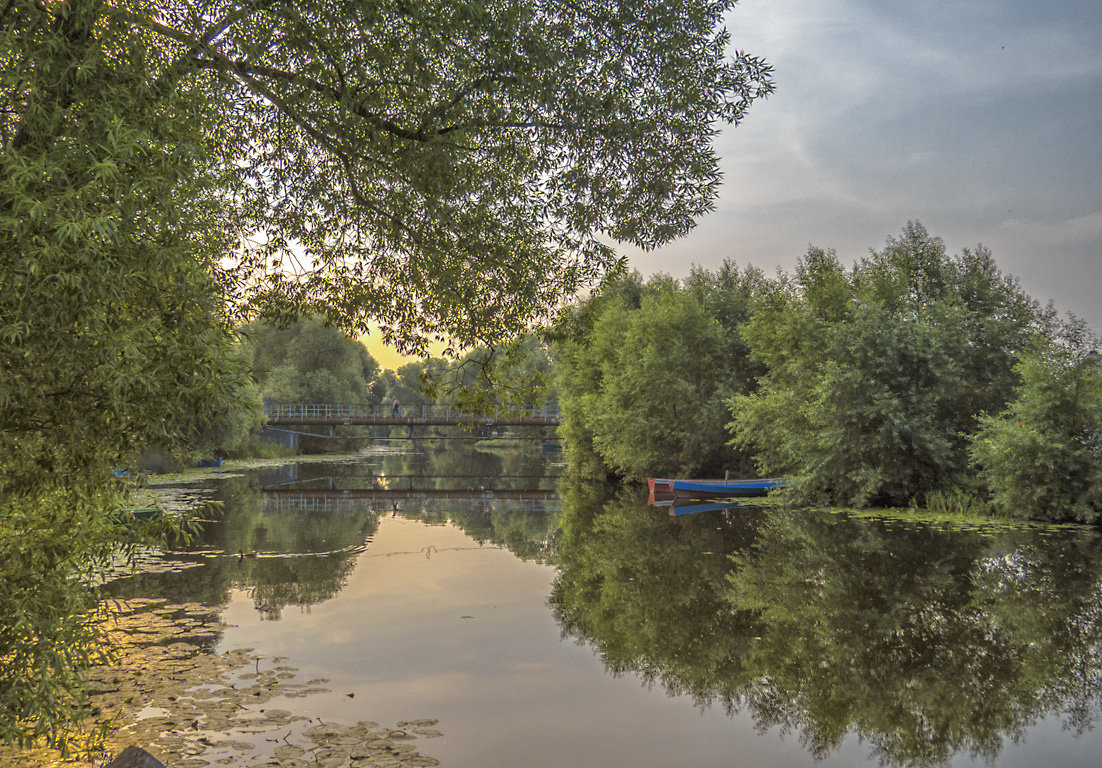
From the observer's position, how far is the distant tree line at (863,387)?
75.9 feet

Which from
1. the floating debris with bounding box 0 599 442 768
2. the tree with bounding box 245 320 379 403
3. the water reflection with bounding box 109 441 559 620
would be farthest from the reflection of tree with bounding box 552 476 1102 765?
Result: the tree with bounding box 245 320 379 403

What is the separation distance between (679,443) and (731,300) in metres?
7.63

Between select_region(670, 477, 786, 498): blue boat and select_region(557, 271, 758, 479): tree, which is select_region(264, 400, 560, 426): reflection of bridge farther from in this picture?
select_region(670, 477, 786, 498): blue boat

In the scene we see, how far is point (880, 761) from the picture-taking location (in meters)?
7.99

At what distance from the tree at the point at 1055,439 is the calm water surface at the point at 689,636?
1884 millimetres

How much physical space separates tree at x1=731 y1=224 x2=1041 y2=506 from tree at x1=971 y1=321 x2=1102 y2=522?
182 cm

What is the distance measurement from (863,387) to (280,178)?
21.5m

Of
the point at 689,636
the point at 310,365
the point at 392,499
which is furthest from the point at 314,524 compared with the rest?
the point at 310,365

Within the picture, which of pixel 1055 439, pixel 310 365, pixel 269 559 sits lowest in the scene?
pixel 269 559

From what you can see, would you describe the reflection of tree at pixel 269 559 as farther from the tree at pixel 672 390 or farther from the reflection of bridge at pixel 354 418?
the reflection of bridge at pixel 354 418

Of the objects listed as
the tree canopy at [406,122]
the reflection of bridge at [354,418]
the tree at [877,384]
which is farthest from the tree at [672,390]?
the tree canopy at [406,122]

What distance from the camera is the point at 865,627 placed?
1268 centimetres

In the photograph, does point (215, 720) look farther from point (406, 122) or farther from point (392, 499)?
point (392, 499)

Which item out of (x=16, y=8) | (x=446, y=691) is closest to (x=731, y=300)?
(x=446, y=691)
